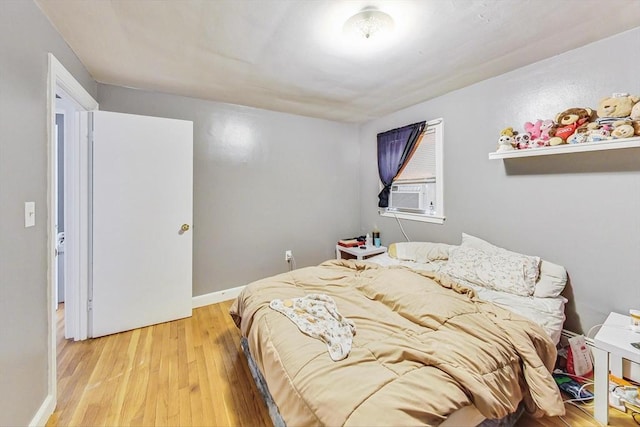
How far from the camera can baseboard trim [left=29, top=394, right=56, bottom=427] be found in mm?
1445

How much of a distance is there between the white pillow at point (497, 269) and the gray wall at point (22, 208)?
9.45 ft

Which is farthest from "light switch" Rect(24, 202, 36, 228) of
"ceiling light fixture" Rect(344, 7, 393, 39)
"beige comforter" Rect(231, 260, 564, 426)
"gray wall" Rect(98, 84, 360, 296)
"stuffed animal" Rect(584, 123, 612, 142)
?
"stuffed animal" Rect(584, 123, 612, 142)

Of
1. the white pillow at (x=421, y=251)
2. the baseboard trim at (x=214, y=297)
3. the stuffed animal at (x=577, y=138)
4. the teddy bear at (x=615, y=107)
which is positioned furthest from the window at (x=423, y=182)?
the baseboard trim at (x=214, y=297)

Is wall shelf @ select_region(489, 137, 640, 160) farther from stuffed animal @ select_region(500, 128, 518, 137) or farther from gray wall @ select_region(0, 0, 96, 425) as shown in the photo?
gray wall @ select_region(0, 0, 96, 425)

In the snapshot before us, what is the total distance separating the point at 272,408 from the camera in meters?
1.50

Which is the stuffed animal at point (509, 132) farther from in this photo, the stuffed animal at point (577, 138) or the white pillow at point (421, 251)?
the white pillow at point (421, 251)

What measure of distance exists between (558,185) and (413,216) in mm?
1449

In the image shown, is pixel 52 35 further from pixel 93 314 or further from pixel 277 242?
pixel 277 242

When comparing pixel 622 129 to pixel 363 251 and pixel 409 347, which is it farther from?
pixel 363 251

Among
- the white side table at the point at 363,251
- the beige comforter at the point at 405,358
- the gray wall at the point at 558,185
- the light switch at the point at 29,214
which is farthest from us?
the white side table at the point at 363,251

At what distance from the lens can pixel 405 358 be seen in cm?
122

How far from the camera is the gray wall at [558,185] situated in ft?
6.13

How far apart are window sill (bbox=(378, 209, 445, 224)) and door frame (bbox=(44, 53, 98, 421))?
3294 mm

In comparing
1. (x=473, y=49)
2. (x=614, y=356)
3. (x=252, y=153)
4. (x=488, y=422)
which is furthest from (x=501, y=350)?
(x=252, y=153)
